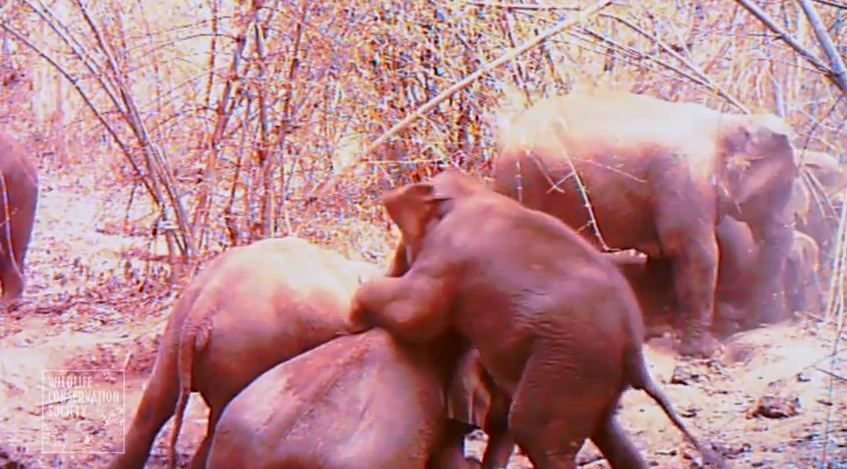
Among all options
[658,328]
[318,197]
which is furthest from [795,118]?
[318,197]

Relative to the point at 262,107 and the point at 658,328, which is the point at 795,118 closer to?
the point at 658,328

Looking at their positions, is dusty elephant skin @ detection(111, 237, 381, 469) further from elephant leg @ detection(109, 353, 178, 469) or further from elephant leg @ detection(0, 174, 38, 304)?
elephant leg @ detection(0, 174, 38, 304)

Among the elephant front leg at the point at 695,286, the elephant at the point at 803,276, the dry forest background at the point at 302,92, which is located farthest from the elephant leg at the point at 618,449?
the elephant at the point at 803,276

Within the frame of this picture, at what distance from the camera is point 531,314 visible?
6.63 ft

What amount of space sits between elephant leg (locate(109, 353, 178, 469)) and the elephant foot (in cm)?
143

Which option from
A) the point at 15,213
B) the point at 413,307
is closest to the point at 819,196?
the point at 413,307

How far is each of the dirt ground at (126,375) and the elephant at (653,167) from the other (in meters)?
0.22

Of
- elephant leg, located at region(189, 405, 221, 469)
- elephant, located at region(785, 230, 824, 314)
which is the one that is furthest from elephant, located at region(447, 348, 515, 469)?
elephant, located at region(785, 230, 824, 314)

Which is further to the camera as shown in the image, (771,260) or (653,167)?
(771,260)

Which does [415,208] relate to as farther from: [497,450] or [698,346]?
Result: [698,346]

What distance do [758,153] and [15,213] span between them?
1864mm

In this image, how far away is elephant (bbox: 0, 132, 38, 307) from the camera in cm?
346

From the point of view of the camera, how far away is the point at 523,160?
3.31 meters

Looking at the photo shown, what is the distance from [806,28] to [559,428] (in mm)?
1526
